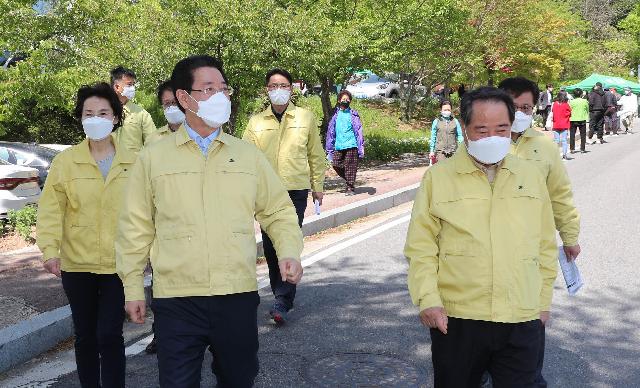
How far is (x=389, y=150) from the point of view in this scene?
1812 cm

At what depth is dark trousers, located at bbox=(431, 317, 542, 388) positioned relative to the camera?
294cm

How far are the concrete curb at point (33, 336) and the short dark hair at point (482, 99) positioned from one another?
3.39 metres

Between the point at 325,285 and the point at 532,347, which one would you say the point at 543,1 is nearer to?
the point at 325,285

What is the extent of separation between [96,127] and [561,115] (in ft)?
51.0

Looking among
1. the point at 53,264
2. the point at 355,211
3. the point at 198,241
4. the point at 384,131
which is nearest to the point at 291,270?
the point at 198,241

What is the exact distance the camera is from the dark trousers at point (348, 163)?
485 inches

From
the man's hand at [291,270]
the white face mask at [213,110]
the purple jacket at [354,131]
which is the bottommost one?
the man's hand at [291,270]

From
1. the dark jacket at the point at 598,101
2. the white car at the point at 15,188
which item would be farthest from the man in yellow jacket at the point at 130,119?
the dark jacket at the point at 598,101

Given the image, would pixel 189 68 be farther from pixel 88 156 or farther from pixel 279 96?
pixel 279 96

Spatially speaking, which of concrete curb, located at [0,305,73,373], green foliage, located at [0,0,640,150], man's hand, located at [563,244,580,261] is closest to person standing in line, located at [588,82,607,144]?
green foliage, located at [0,0,640,150]

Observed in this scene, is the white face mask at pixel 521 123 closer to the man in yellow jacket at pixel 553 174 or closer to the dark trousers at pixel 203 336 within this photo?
the man in yellow jacket at pixel 553 174

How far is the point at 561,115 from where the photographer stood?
704 inches

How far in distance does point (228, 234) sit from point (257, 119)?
117 inches

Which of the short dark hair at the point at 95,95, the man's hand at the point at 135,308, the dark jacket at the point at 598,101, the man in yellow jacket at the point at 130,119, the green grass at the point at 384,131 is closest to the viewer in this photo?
the man's hand at the point at 135,308
